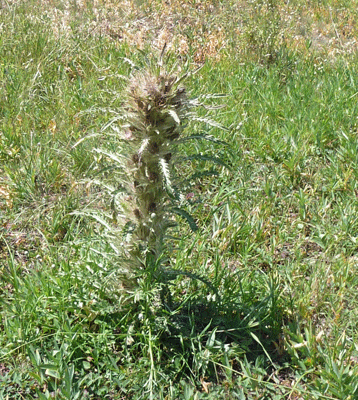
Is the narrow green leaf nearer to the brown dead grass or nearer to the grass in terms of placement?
the grass

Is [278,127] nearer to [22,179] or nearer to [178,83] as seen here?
[22,179]

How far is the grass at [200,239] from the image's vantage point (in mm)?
2400

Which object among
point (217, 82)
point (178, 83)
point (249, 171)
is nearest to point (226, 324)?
point (178, 83)

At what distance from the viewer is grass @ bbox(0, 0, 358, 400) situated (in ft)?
7.88

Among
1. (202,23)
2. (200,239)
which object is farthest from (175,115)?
(202,23)

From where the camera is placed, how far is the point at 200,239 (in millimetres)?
3207

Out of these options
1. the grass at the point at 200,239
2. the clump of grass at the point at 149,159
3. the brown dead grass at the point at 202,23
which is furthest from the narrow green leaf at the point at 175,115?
the brown dead grass at the point at 202,23

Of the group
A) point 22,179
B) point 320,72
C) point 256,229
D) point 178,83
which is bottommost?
point 22,179

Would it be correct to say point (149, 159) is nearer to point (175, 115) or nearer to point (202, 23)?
point (175, 115)

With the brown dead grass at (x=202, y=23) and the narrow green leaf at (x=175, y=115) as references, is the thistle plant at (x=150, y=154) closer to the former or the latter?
the narrow green leaf at (x=175, y=115)

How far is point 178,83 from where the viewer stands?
202cm

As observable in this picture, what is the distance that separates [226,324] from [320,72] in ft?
10.9

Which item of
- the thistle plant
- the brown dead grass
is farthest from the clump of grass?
the brown dead grass

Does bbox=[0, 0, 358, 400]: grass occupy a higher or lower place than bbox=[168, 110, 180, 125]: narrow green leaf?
lower
